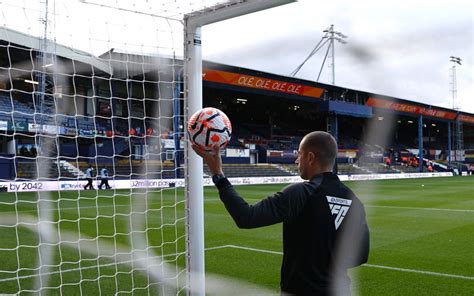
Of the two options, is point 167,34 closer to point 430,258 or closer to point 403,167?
point 430,258

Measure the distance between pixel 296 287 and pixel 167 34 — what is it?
2952mm

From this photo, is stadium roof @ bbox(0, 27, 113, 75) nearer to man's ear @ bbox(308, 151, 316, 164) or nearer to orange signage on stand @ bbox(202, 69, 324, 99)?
man's ear @ bbox(308, 151, 316, 164)

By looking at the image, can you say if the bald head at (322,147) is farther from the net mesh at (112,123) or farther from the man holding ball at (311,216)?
the net mesh at (112,123)

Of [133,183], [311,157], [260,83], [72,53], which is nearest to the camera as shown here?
[311,157]

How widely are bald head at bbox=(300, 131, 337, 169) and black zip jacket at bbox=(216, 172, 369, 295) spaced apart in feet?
0.22

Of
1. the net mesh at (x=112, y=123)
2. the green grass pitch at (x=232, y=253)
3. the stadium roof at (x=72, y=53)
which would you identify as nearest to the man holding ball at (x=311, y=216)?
the green grass pitch at (x=232, y=253)

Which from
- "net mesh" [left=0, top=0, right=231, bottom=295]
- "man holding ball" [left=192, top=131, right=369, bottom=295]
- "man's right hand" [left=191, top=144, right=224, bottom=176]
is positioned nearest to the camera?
"man holding ball" [left=192, top=131, right=369, bottom=295]

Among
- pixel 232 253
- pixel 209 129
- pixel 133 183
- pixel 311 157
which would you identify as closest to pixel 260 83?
pixel 133 183

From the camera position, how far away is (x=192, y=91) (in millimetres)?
3961

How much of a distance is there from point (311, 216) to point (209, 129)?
80cm

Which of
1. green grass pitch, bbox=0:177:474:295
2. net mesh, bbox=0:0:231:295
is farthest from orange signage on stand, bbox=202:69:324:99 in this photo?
net mesh, bbox=0:0:231:295

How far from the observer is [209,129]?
270 cm

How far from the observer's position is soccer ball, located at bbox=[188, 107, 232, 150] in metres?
2.64

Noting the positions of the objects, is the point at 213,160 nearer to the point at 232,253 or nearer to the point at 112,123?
the point at 112,123
